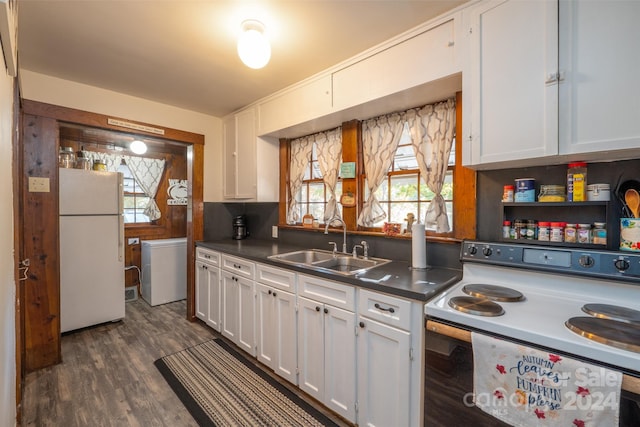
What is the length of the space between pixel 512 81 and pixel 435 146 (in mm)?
608

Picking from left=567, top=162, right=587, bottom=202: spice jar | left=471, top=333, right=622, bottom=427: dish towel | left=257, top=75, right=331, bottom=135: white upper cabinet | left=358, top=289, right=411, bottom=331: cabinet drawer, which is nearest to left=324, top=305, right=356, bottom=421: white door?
left=358, top=289, right=411, bottom=331: cabinet drawer

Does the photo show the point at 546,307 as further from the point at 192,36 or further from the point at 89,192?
the point at 89,192

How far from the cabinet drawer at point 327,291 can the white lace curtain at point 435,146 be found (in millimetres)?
791

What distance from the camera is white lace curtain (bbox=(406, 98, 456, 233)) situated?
5.98ft

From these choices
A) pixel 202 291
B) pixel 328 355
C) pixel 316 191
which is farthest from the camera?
pixel 202 291

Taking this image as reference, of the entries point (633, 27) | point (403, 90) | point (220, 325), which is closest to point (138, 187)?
point (220, 325)

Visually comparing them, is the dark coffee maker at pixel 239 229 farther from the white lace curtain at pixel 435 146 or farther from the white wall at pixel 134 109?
the white lace curtain at pixel 435 146

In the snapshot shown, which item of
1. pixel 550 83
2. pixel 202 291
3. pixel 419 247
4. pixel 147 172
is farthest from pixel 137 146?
pixel 550 83

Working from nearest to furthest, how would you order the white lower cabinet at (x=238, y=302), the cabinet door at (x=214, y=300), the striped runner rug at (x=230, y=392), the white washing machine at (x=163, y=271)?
the striped runner rug at (x=230, y=392) → the white lower cabinet at (x=238, y=302) → the cabinet door at (x=214, y=300) → the white washing machine at (x=163, y=271)

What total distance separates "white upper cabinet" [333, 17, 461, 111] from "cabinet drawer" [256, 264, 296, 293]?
126 cm

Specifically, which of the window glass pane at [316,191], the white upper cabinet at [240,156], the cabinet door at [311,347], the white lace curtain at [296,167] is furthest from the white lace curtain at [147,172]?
the cabinet door at [311,347]

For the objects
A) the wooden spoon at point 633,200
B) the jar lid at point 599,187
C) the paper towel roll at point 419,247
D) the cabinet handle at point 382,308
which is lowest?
the cabinet handle at point 382,308

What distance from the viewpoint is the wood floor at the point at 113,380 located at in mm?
1684

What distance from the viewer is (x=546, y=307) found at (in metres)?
1.19
